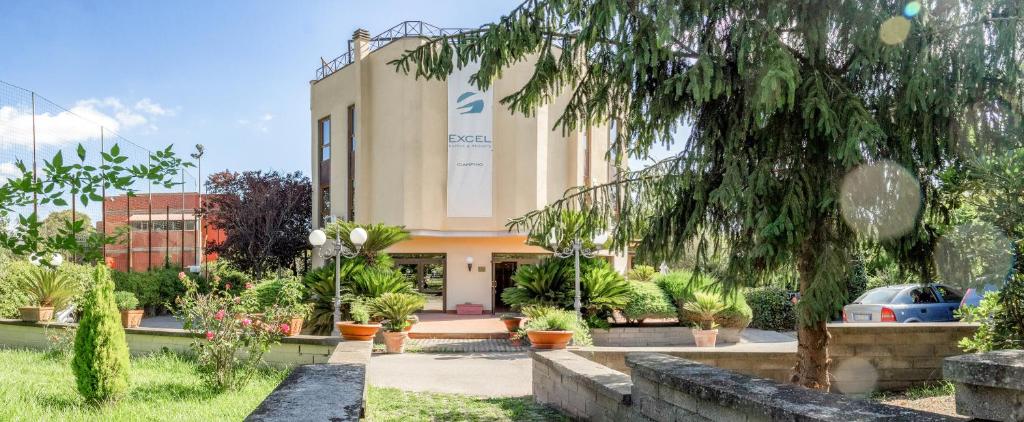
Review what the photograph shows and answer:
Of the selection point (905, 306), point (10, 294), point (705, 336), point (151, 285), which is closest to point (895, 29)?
point (705, 336)

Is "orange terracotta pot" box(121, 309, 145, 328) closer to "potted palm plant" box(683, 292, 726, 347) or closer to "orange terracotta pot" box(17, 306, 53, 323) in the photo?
"orange terracotta pot" box(17, 306, 53, 323)

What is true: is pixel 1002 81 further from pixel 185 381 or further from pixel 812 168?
pixel 185 381

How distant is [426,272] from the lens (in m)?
24.7

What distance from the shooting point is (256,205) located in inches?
1177

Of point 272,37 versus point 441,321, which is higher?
point 272,37

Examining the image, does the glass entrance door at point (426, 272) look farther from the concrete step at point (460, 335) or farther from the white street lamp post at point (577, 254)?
the white street lamp post at point (577, 254)

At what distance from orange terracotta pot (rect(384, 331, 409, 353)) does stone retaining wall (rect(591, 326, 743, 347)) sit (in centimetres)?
429

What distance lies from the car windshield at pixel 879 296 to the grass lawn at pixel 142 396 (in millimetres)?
12249

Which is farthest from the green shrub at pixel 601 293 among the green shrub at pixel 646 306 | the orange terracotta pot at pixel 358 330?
the orange terracotta pot at pixel 358 330

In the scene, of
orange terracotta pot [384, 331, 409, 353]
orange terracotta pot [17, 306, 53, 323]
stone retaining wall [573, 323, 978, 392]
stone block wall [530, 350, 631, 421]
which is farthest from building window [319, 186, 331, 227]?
stone retaining wall [573, 323, 978, 392]

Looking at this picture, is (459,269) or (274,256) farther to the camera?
(274,256)

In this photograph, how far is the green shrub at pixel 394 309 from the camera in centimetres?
1491

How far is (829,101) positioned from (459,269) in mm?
19869

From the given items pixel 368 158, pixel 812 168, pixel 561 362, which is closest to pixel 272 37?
pixel 561 362
